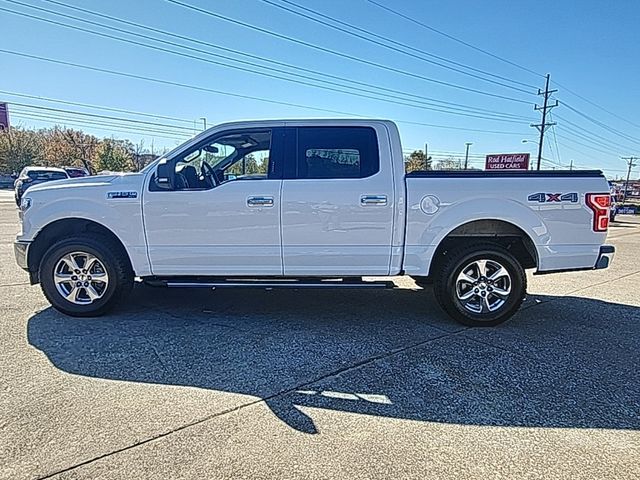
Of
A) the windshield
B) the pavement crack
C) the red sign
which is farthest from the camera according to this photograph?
the red sign

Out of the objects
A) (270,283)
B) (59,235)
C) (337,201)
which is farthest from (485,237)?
(59,235)

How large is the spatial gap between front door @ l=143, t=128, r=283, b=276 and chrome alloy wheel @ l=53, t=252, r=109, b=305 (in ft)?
1.90

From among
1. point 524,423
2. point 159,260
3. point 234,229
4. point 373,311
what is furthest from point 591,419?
point 159,260

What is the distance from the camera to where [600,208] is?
15.3 ft

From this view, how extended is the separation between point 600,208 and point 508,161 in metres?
40.4

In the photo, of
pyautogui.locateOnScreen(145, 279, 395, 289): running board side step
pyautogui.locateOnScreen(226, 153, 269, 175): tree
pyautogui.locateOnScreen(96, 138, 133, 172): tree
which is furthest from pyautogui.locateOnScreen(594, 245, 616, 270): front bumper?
pyautogui.locateOnScreen(96, 138, 133, 172): tree

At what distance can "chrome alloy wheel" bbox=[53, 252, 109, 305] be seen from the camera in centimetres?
484

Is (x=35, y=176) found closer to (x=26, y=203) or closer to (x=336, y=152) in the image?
(x=26, y=203)

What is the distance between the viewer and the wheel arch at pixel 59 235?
16.1 ft

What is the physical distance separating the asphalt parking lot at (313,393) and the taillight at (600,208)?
1.13m

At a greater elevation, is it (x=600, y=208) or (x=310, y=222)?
(x=600, y=208)

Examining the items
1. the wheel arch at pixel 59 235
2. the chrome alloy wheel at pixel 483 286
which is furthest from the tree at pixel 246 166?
the chrome alloy wheel at pixel 483 286

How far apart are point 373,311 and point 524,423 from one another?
255 cm

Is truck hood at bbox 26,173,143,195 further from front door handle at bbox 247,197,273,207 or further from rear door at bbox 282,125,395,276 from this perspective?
rear door at bbox 282,125,395,276
